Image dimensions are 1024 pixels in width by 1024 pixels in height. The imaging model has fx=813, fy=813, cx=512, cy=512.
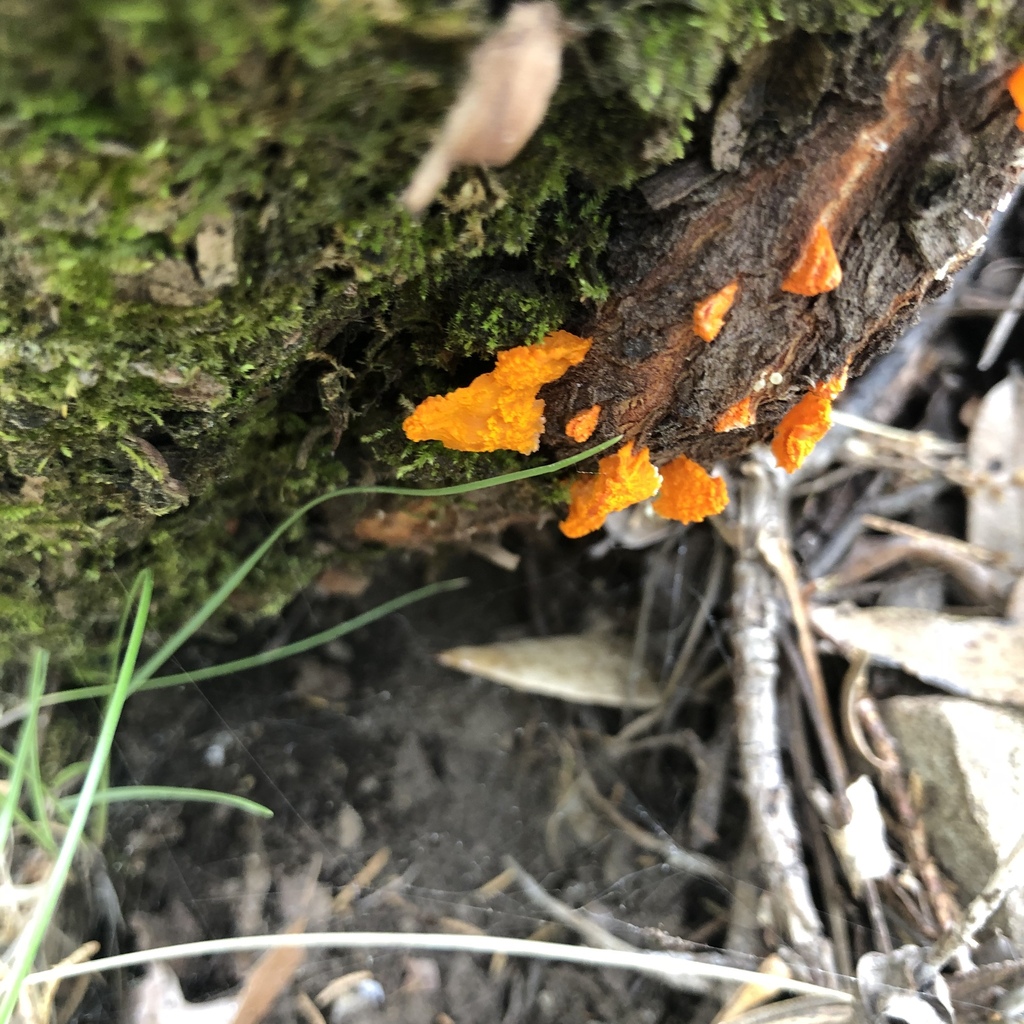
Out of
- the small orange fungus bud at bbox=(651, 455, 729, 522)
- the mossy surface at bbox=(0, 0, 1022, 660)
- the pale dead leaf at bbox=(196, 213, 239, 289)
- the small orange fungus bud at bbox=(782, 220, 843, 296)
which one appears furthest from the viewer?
the small orange fungus bud at bbox=(651, 455, 729, 522)

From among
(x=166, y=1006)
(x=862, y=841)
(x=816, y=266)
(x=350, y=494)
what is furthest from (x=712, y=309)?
(x=166, y=1006)

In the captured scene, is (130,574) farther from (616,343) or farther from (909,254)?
(909,254)

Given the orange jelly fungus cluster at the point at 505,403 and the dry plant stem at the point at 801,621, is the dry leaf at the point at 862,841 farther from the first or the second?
the orange jelly fungus cluster at the point at 505,403

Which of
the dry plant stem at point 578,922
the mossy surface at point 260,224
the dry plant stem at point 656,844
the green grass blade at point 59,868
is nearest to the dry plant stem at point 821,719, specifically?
the dry plant stem at point 656,844

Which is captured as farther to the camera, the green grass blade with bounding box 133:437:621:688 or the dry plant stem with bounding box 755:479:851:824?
the dry plant stem with bounding box 755:479:851:824

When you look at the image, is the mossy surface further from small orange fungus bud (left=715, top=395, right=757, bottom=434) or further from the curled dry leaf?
small orange fungus bud (left=715, top=395, right=757, bottom=434)

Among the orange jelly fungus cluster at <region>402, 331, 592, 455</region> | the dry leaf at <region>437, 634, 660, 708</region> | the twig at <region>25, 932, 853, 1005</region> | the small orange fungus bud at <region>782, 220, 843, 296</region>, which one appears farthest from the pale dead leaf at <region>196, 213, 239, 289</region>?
the dry leaf at <region>437, 634, 660, 708</region>
